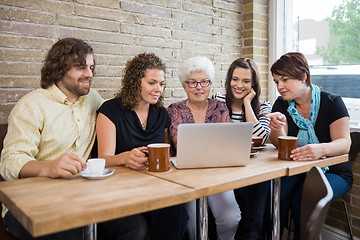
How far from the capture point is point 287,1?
2.98 meters

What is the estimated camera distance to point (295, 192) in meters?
1.86

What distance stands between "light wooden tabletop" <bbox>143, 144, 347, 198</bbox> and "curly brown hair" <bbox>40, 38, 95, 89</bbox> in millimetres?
722

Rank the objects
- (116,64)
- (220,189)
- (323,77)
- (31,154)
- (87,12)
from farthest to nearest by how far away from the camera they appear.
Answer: (323,77) < (116,64) < (87,12) < (31,154) < (220,189)

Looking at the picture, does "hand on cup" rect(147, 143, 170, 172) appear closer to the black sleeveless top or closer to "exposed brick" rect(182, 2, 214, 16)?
the black sleeveless top

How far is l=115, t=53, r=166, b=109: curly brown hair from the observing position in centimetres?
175

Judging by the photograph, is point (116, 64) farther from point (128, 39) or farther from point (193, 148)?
point (193, 148)

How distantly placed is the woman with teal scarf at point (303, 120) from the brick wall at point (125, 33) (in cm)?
92

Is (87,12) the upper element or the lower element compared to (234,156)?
upper

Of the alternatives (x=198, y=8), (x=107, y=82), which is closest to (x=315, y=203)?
(x=107, y=82)

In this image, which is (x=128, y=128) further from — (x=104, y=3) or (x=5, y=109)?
(x=104, y=3)

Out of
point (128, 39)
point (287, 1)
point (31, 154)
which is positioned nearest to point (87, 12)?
point (128, 39)

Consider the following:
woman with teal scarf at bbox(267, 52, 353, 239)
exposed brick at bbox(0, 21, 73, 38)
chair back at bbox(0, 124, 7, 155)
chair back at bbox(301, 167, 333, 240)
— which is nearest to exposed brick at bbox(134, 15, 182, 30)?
exposed brick at bbox(0, 21, 73, 38)

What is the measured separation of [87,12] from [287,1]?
1.86 metres

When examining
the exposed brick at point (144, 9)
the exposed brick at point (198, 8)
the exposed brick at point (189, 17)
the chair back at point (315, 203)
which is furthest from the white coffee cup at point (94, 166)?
the exposed brick at point (198, 8)
